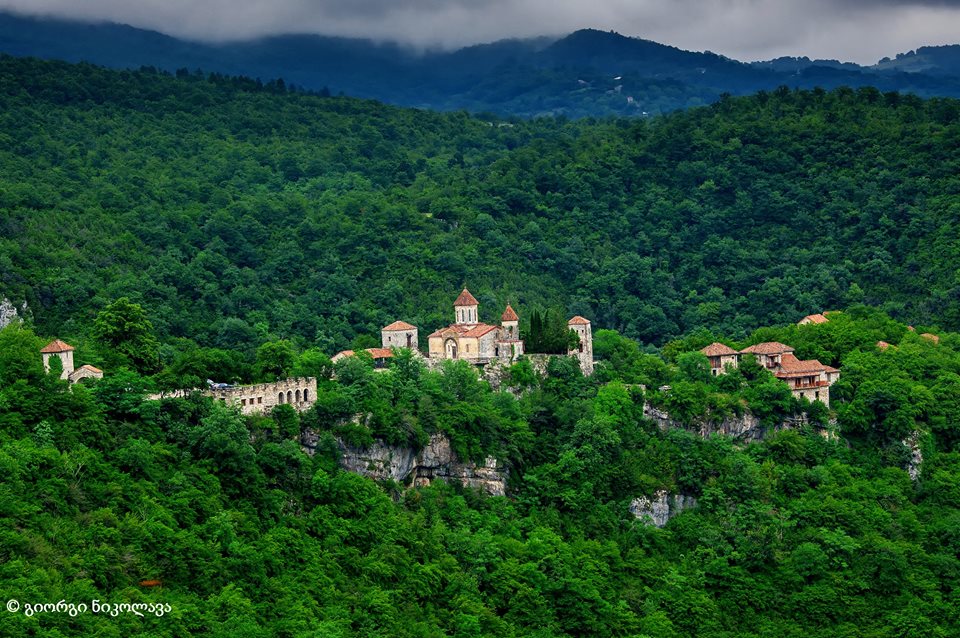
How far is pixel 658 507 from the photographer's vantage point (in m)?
68.1

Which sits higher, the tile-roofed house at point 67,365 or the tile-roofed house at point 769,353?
the tile-roofed house at point 67,365

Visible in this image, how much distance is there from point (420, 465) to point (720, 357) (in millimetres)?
18399

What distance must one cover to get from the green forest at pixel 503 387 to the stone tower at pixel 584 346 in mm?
1312

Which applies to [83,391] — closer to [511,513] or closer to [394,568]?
[394,568]

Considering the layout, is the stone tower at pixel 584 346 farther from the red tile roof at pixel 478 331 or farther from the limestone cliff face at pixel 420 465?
the limestone cliff face at pixel 420 465

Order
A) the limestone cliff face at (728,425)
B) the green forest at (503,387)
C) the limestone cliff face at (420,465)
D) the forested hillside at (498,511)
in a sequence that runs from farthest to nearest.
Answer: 1. the limestone cliff face at (728,425)
2. the limestone cliff face at (420,465)
3. the green forest at (503,387)
4. the forested hillside at (498,511)

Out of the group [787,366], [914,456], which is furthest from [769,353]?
[914,456]

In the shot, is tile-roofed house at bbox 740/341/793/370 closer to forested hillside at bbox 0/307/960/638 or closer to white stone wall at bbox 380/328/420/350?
forested hillside at bbox 0/307/960/638

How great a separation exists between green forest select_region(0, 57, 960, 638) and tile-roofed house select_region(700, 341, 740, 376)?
1010 mm

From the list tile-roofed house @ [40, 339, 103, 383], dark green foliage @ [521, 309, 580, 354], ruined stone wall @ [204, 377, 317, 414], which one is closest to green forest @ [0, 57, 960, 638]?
dark green foliage @ [521, 309, 580, 354]

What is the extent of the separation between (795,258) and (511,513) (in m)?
55.4

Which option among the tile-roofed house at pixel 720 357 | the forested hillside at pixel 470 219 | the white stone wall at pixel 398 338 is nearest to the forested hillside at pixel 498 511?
the tile-roofed house at pixel 720 357

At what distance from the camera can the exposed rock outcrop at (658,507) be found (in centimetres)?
6775

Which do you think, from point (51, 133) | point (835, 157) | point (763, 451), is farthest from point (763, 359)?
point (51, 133)
